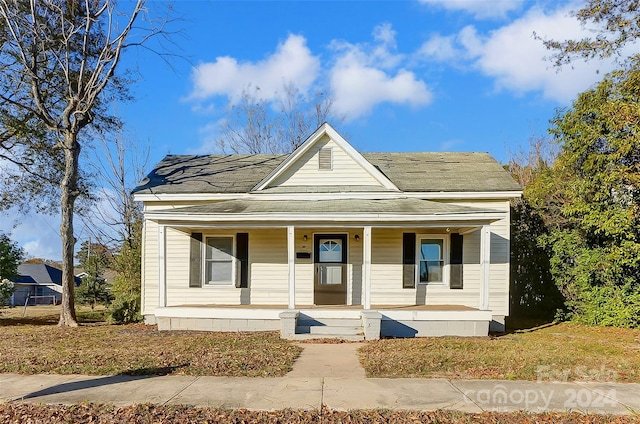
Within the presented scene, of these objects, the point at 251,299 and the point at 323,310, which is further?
the point at 251,299

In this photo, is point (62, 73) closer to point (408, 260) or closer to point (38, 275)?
point (408, 260)

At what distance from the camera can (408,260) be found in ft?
40.6

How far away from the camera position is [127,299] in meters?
14.2

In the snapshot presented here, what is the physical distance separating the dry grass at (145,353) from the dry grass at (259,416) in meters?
1.67

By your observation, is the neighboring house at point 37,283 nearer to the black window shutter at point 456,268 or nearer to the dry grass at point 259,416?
the black window shutter at point 456,268

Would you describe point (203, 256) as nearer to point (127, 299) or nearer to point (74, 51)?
point (127, 299)

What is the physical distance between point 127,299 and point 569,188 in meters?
14.2

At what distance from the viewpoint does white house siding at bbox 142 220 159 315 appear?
1287cm

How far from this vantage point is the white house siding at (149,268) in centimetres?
1287

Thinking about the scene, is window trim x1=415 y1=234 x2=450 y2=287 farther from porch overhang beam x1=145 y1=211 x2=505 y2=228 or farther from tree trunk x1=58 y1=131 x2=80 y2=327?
tree trunk x1=58 y1=131 x2=80 y2=327

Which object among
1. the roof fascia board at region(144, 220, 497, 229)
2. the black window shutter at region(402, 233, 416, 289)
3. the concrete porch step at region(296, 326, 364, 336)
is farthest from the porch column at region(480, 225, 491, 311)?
the concrete porch step at region(296, 326, 364, 336)

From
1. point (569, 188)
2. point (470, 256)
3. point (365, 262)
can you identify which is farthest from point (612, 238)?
point (365, 262)

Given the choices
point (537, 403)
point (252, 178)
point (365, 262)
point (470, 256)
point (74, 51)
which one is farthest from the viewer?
point (74, 51)

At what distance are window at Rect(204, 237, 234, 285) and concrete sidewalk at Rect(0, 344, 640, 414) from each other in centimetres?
601
